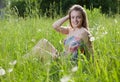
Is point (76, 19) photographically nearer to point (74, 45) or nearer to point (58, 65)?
A: point (74, 45)

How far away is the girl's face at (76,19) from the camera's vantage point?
4070mm

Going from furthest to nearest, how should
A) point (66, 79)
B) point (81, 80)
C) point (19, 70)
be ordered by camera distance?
1. point (19, 70)
2. point (81, 80)
3. point (66, 79)

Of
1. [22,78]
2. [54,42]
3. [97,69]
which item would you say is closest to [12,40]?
[54,42]

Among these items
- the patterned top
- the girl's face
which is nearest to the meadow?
the patterned top

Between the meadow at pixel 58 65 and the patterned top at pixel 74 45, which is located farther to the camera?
the patterned top at pixel 74 45

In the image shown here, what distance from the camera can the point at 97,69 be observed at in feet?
7.20

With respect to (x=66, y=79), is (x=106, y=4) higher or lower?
lower

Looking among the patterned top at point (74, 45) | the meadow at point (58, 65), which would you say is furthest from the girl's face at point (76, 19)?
the meadow at point (58, 65)

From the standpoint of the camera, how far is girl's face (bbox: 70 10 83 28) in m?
4.07

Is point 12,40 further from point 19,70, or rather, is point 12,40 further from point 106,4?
point 106,4

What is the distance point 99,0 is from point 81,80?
47.5 ft

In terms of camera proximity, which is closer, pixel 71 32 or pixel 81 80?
pixel 81 80

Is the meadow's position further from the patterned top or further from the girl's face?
the girl's face

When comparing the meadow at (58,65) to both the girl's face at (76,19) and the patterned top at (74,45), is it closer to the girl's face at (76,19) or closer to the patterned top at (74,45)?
the patterned top at (74,45)
